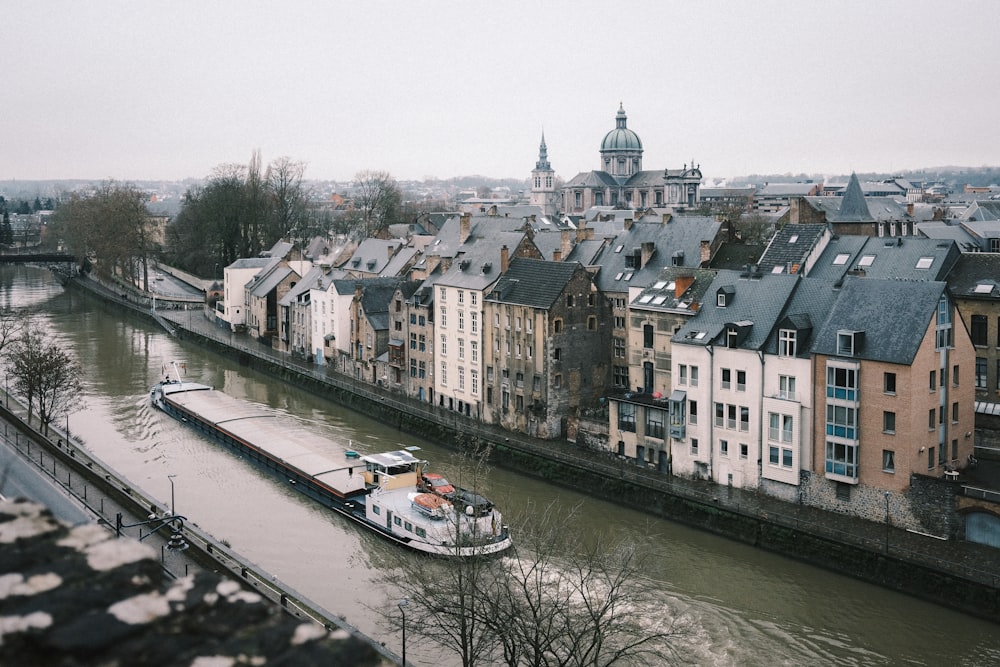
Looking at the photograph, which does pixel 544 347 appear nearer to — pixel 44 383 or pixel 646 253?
pixel 646 253

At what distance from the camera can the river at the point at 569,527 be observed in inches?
930

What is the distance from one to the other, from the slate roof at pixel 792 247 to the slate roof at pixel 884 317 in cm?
705

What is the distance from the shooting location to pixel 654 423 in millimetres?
35875

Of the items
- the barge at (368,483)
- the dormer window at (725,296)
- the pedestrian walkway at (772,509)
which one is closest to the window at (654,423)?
the pedestrian walkway at (772,509)

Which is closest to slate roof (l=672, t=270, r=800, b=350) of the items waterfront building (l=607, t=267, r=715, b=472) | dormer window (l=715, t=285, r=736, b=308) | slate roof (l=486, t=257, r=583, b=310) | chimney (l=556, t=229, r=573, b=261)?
dormer window (l=715, t=285, r=736, b=308)

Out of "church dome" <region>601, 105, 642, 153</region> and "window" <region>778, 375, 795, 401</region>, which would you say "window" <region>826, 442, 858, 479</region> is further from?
"church dome" <region>601, 105, 642, 153</region>

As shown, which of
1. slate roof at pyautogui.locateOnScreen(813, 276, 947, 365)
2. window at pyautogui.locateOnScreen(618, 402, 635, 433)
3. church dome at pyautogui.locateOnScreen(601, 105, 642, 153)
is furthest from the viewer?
church dome at pyautogui.locateOnScreen(601, 105, 642, 153)

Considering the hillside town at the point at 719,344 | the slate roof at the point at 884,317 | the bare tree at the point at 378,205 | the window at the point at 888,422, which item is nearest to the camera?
the window at the point at 888,422

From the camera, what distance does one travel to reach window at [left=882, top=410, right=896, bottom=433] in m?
29.1

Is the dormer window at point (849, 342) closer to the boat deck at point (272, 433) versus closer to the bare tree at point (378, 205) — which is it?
the boat deck at point (272, 433)

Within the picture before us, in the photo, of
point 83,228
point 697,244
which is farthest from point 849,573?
point 83,228

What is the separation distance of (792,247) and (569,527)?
1602 centimetres

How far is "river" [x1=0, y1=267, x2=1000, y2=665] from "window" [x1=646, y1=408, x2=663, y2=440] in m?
3.58

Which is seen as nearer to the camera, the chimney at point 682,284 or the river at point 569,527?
the river at point 569,527
